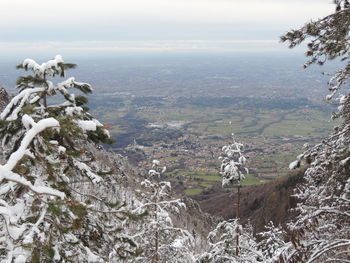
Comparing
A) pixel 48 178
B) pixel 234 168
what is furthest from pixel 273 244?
pixel 48 178

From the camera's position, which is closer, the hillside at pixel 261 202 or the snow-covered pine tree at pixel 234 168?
the snow-covered pine tree at pixel 234 168

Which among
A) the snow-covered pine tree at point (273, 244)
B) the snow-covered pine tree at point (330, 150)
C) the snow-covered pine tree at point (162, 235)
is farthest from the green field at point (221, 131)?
the snow-covered pine tree at point (330, 150)

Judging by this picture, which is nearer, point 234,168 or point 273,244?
point 273,244

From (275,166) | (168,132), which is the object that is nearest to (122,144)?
(168,132)

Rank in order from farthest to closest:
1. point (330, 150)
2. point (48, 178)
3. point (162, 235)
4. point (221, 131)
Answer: point (221, 131) < point (162, 235) < point (330, 150) < point (48, 178)

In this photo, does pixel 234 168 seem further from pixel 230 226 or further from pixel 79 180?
pixel 79 180

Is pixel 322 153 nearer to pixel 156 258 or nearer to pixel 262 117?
pixel 156 258

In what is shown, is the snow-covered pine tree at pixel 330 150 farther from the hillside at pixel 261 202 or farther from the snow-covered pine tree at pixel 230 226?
the hillside at pixel 261 202

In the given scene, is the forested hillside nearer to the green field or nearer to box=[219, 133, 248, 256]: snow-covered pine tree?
box=[219, 133, 248, 256]: snow-covered pine tree

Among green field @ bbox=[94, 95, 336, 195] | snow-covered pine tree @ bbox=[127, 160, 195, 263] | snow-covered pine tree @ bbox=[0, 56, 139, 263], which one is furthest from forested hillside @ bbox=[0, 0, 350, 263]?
green field @ bbox=[94, 95, 336, 195]
